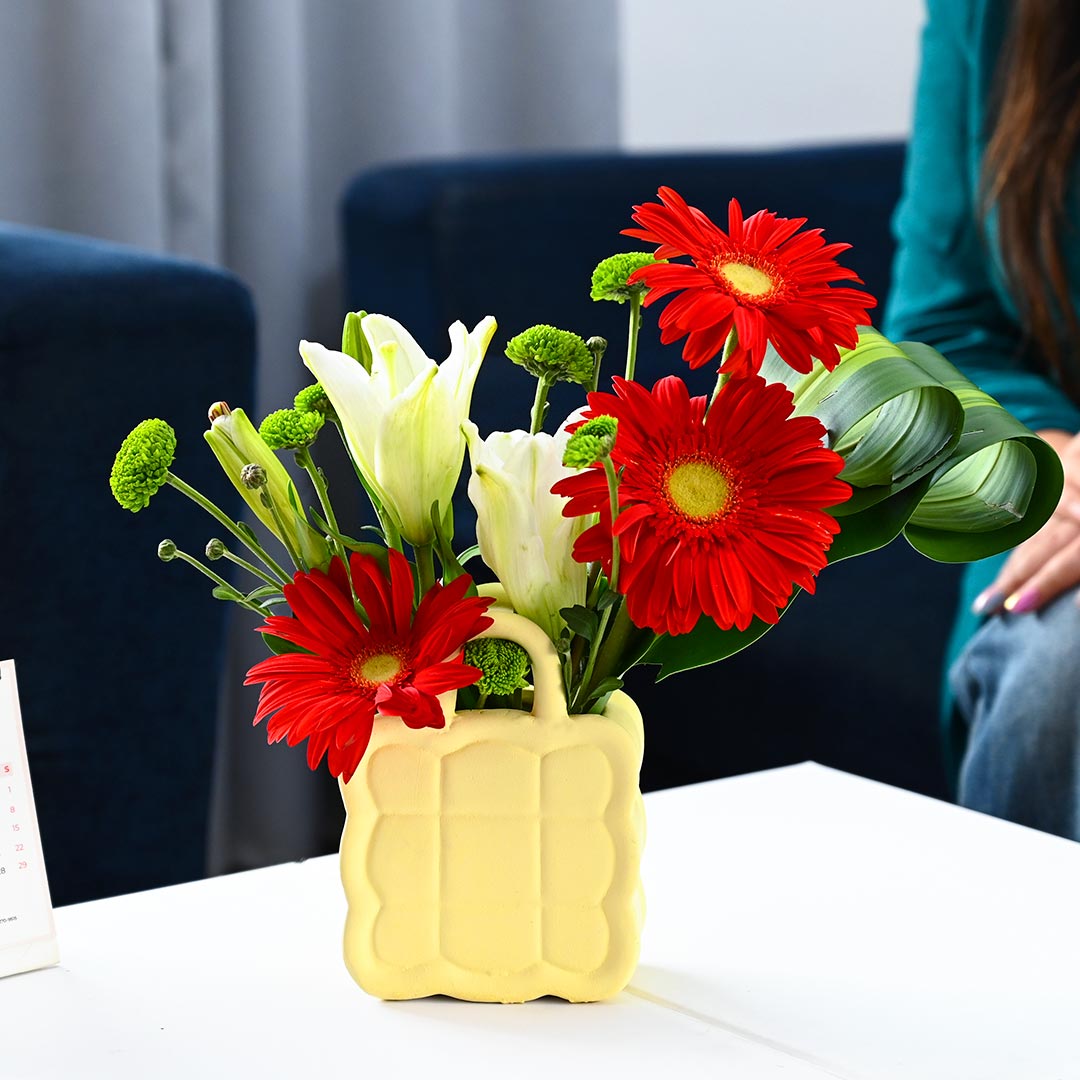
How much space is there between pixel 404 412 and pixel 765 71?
189 centimetres

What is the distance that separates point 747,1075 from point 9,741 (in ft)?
1.05

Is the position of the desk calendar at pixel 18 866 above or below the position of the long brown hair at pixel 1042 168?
below

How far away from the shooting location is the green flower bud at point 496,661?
53 centimetres

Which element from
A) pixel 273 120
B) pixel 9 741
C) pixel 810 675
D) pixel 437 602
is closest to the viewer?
pixel 437 602

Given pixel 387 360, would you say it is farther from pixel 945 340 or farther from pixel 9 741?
pixel 945 340


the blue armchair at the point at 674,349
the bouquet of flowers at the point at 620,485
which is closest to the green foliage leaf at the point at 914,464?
the bouquet of flowers at the point at 620,485

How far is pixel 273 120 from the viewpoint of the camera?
175 cm

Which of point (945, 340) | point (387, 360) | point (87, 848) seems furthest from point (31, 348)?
point (945, 340)

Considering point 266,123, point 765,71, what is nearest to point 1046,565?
point 266,123

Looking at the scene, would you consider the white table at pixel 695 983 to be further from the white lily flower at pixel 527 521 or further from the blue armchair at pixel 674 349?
the blue armchair at pixel 674 349

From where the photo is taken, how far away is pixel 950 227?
1.29 m

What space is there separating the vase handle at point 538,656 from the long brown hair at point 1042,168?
810 mm

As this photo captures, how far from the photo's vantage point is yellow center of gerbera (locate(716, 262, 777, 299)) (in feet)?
1.63

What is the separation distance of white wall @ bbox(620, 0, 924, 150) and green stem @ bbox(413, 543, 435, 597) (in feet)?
5.69
